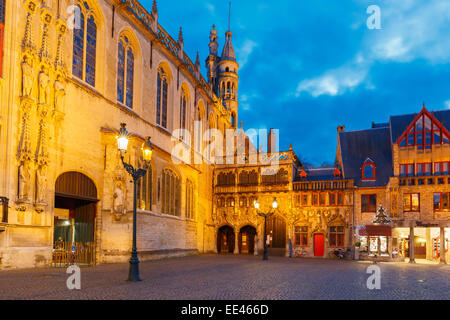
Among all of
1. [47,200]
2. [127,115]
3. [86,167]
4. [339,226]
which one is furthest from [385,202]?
[47,200]

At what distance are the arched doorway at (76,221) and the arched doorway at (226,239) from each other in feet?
63.2

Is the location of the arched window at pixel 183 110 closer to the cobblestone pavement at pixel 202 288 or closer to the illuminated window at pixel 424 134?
the illuminated window at pixel 424 134

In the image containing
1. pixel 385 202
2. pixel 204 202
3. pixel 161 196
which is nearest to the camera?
pixel 161 196

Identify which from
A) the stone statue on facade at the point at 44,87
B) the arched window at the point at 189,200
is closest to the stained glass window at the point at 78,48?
the stone statue on facade at the point at 44,87

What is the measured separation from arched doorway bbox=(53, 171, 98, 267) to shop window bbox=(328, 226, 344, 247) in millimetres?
21479

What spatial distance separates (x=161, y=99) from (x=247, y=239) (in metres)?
16.5

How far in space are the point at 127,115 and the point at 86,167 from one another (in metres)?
5.56

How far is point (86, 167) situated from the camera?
21.9 meters

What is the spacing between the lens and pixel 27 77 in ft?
58.6

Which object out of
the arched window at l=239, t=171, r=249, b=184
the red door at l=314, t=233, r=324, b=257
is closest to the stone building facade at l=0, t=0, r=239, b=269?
the arched window at l=239, t=171, r=249, b=184
